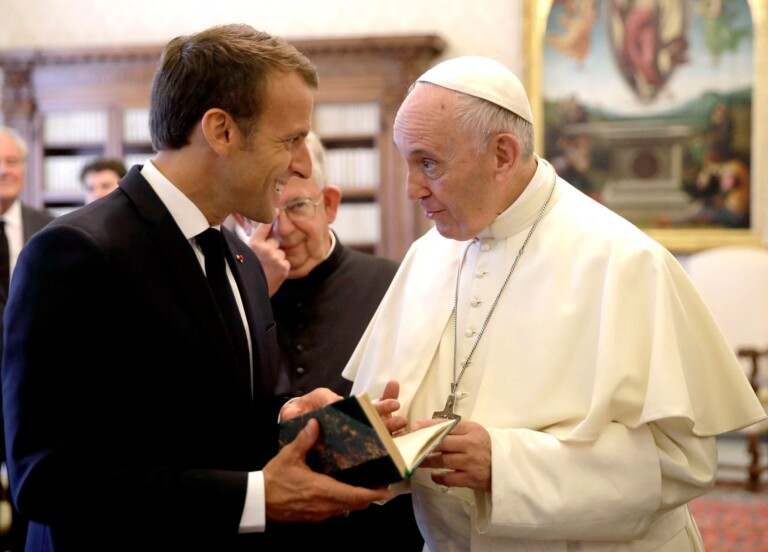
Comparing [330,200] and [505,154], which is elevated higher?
[505,154]

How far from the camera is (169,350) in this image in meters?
1.90

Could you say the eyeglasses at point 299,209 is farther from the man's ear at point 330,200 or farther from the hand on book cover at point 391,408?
the hand on book cover at point 391,408

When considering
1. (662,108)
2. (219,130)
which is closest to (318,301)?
(219,130)

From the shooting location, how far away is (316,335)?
3188mm

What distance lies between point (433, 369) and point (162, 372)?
34.6 inches

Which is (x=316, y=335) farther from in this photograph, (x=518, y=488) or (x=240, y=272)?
A: (x=518, y=488)

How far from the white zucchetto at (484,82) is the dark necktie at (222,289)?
72 cm

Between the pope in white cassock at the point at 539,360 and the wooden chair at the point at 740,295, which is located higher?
the pope in white cassock at the point at 539,360

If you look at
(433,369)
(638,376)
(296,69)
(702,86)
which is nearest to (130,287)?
(296,69)

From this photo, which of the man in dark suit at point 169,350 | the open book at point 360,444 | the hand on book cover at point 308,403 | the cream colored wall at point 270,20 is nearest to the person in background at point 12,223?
the hand on book cover at point 308,403

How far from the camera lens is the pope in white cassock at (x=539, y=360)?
2.20 m

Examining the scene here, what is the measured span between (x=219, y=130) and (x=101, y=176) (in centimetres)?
408

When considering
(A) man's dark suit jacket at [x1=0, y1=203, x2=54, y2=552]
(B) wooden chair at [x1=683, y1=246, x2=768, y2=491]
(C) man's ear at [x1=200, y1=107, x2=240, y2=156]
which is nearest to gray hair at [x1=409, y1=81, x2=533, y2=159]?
(C) man's ear at [x1=200, y1=107, x2=240, y2=156]

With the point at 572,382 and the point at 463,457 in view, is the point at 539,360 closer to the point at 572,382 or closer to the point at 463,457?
the point at 572,382
